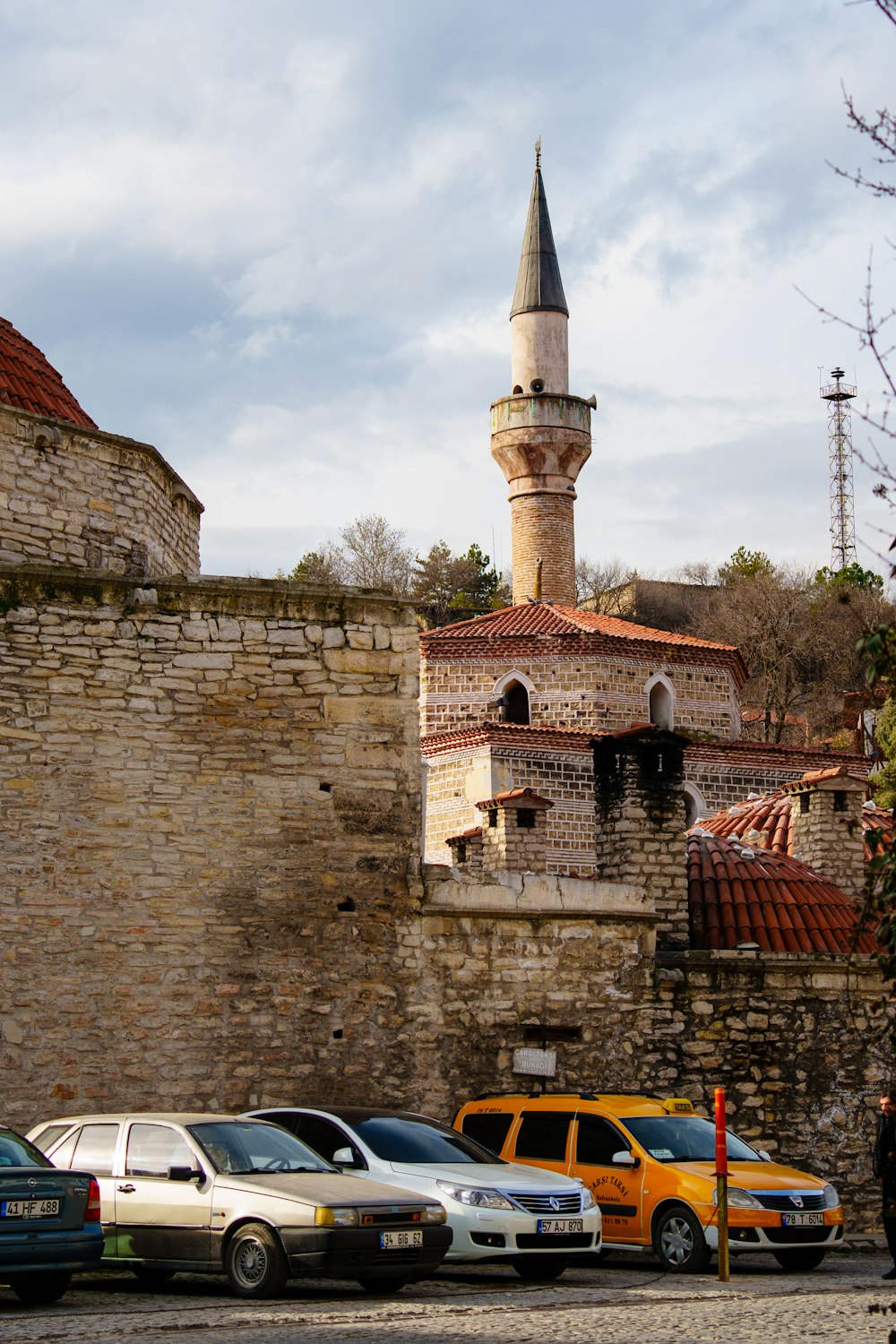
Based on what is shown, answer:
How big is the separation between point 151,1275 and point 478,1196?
2100 millimetres

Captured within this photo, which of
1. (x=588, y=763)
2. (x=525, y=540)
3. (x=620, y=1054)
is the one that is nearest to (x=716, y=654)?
(x=588, y=763)

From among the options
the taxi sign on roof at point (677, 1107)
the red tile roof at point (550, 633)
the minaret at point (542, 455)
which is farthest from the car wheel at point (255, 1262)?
the minaret at point (542, 455)

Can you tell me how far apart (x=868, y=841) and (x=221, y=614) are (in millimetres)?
8503

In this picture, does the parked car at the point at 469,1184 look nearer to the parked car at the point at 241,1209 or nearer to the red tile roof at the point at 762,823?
the parked car at the point at 241,1209

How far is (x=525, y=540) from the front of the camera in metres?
45.4

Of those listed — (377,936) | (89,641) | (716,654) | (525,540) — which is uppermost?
(525,540)

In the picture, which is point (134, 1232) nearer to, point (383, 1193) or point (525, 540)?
point (383, 1193)

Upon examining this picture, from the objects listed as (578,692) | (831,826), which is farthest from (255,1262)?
(578,692)

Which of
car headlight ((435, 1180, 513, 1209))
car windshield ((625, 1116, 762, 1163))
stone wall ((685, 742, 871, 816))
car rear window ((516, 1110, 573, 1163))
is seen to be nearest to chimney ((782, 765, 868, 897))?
car windshield ((625, 1116, 762, 1163))

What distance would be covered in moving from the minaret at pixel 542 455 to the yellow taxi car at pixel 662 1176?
3268 centimetres

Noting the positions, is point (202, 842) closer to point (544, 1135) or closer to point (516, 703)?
point (544, 1135)

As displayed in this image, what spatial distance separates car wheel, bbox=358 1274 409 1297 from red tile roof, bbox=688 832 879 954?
22.6ft

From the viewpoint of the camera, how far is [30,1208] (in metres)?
8.80

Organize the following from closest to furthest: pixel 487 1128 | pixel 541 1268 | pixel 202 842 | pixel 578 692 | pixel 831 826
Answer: pixel 541 1268
pixel 487 1128
pixel 202 842
pixel 831 826
pixel 578 692
